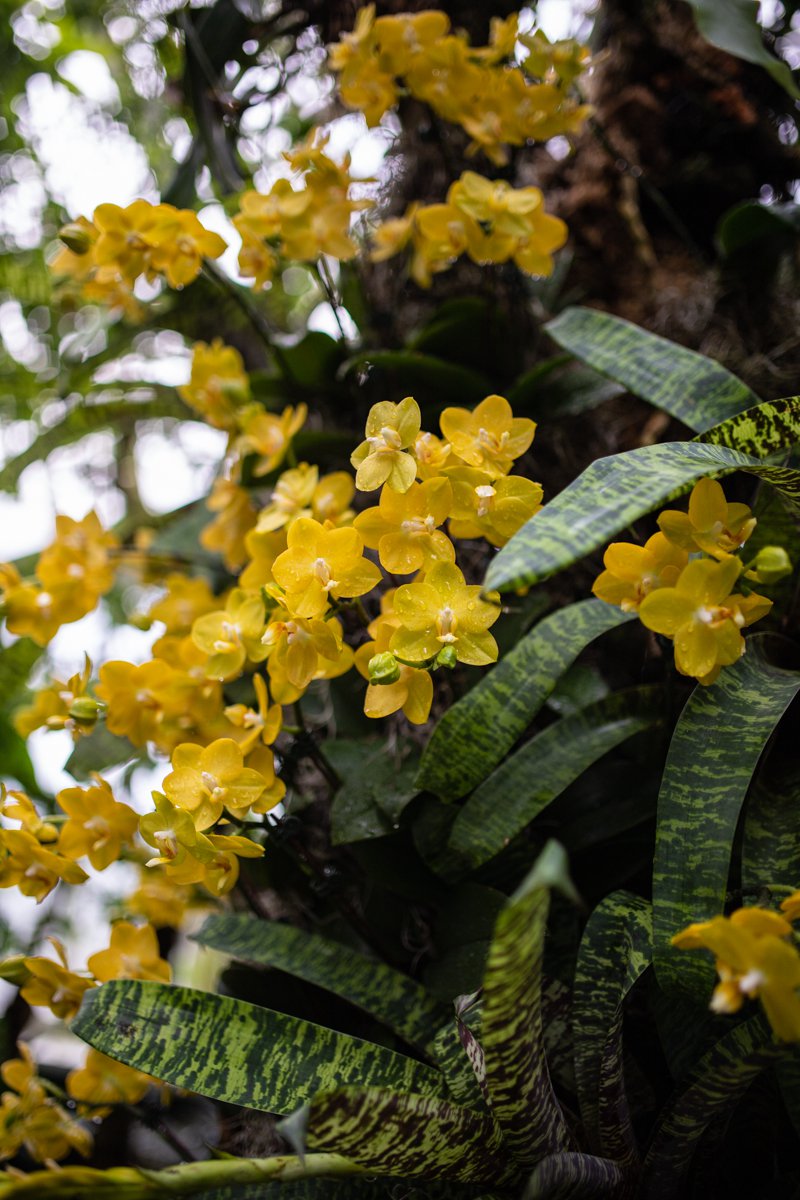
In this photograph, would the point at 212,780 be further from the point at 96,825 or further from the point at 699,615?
the point at 699,615

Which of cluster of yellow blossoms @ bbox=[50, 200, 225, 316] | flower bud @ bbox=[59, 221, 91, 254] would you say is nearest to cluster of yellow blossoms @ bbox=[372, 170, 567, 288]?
Answer: cluster of yellow blossoms @ bbox=[50, 200, 225, 316]

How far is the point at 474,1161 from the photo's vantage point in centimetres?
53

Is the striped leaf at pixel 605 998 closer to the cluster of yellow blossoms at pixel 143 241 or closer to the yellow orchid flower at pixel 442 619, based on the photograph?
the yellow orchid flower at pixel 442 619

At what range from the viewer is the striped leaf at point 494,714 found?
2.12 ft

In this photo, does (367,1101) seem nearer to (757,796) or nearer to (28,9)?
(757,796)

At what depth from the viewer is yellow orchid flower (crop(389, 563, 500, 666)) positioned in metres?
0.55

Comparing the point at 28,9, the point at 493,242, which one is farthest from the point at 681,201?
the point at 28,9

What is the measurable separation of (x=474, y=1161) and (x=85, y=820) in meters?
0.38

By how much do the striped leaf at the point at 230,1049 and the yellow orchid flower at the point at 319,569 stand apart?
0.90ft

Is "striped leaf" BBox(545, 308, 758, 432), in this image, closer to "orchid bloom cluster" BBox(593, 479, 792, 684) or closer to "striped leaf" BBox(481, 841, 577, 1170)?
"orchid bloom cluster" BBox(593, 479, 792, 684)

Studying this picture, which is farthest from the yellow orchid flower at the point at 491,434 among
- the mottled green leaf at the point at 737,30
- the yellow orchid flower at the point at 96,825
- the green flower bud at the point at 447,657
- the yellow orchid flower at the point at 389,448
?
the mottled green leaf at the point at 737,30

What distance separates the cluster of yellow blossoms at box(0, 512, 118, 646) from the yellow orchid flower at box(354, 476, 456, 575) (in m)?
0.42

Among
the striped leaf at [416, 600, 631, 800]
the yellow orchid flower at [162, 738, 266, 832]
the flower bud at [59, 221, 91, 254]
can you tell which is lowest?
the striped leaf at [416, 600, 631, 800]

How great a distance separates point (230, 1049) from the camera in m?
0.56
